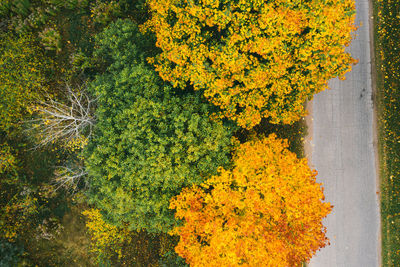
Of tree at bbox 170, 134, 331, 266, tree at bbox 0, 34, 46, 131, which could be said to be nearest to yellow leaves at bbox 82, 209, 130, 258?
tree at bbox 170, 134, 331, 266

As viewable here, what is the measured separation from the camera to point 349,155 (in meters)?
13.9

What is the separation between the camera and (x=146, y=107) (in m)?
10.3

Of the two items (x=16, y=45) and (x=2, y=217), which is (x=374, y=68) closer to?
(x=16, y=45)

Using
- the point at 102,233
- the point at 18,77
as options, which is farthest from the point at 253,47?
the point at 102,233

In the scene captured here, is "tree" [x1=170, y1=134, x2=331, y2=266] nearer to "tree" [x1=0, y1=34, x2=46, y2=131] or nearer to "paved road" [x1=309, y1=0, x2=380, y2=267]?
"paved road" [x1=309, y1=0, x2=380, y2=267]

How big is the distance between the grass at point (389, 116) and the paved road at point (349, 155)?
18.3 inches

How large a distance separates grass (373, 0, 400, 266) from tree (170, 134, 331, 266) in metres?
5.78

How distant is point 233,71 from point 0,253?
1503cm

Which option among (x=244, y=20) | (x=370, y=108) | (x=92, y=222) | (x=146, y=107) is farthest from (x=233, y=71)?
(x=92, y=222)

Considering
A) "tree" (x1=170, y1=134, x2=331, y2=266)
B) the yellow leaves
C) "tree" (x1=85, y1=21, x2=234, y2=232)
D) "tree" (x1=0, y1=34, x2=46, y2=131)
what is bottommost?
the yellow leaves

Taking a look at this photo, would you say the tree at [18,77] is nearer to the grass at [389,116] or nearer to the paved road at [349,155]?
the paved road at [349,155]

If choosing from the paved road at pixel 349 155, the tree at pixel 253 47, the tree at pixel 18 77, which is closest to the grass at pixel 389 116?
the paved road at pixel 349 155

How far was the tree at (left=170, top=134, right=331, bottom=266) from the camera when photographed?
33.3ft

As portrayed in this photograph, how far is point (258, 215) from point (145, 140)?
5.39 m
